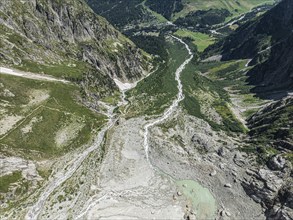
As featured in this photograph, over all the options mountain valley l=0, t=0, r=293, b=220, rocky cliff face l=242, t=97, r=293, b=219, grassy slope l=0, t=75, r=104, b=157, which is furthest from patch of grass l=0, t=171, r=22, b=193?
rocky cliff face l=242, t=97, r=293, b=219

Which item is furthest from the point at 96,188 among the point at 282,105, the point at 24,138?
the point at 282,105

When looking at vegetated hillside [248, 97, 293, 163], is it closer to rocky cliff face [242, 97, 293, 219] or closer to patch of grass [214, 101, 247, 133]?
rocky cliff face [242, 97, 293, 219]

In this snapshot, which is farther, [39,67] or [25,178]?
[39,67]

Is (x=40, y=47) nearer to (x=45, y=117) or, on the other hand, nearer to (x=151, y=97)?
(x=151, y=97)

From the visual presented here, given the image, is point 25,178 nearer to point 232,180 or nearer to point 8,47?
point 232,180

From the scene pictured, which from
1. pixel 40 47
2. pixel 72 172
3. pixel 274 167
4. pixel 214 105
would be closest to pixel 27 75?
pixel 40 47
